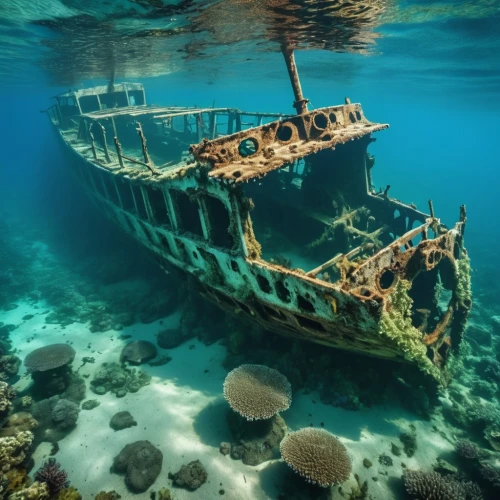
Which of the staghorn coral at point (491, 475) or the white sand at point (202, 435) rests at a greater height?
the white sand at point (202, 435)

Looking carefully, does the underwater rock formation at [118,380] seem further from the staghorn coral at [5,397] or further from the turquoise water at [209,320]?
the staghorn coral at [5,397]

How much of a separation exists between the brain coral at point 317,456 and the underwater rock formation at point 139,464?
9.68 feet

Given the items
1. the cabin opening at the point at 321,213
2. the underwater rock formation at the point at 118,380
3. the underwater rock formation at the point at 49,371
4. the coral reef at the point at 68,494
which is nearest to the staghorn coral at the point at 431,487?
the cabin opening at the point at 321,213

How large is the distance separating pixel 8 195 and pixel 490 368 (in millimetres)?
52385

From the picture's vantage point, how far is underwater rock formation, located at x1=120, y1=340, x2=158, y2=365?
10.8 m

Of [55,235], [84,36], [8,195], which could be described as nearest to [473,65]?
[84,36]

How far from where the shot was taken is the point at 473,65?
24062 millimetres

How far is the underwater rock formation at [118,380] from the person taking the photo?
31.9 ft

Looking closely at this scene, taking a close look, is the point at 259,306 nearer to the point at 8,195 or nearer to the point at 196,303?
the point at 196,303

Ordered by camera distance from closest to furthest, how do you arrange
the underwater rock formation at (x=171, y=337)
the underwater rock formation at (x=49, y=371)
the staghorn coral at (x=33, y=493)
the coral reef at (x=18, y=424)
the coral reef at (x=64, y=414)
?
the staghorn coral at (x=33, y=493)
the coral reef at (x=18, y=424)
the coral reef at (x=64, y=414)
the underwater rock formation at (x=49, y=371)
the underwater rock formation at (x=171, y=337)

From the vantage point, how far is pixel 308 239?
11.0m

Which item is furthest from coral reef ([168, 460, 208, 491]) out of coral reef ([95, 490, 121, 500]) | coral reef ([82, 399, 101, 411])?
coral reef ([82, 399, 101, 411])

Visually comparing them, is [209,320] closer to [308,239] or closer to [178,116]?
[308,239]

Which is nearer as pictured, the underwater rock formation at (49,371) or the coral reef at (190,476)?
the coral reef at (190,476)
